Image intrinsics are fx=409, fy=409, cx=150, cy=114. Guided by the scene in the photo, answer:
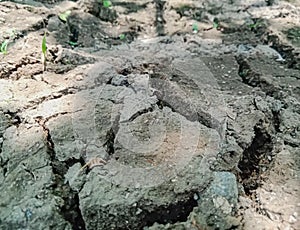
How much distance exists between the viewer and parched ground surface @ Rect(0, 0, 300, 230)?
1512 mm

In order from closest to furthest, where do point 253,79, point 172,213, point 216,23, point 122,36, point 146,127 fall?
Result: point 172,213
point 146,127
point 253,79
point 122,36
point 216,23

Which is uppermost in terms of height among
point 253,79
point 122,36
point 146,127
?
point 146,127

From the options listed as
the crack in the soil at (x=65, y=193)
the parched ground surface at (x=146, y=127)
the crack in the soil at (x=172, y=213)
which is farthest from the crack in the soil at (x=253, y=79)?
the crack in the soil at (x=65, y=193)

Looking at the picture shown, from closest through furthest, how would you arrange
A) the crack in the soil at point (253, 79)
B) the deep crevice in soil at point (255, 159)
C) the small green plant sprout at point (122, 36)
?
the deep crevice in soil at point (255, 159)
the crack in the soil at point (253, 79)
the small green plant sprout at point (122, 36)

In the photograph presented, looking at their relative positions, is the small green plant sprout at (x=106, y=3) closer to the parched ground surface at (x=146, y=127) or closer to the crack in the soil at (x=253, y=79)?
the parched ground surface at (x=146, y=127)

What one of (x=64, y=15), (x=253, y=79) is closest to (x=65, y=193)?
(x=253, y=79)

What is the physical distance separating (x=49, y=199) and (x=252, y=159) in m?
0.88

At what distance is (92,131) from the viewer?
5.79ft

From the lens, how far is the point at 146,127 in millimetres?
1770

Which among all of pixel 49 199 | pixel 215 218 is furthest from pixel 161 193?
pixel 49 199

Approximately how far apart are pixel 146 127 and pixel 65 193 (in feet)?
1.46

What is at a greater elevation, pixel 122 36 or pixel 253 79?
pixel 253 79

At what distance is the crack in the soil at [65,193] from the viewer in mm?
1512

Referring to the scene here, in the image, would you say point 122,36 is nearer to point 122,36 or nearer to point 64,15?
point 122,36
